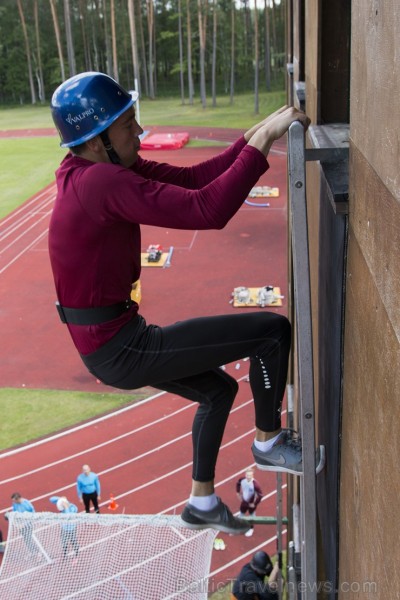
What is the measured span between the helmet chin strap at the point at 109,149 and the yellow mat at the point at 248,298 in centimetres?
1706

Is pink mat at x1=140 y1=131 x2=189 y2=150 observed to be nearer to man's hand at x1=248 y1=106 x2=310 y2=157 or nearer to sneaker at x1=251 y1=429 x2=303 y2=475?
sneaker at x1=251 y1=429 x2=303 y2=475

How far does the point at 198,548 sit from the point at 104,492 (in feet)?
16.6

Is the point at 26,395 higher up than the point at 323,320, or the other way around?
the point at 323,320

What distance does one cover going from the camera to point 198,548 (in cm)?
834

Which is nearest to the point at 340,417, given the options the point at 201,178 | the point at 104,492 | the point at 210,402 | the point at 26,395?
the point at 210,402

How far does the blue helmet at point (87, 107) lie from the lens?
3340 mm

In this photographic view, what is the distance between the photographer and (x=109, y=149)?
3.41m

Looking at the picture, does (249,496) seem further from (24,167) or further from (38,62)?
(38,62)

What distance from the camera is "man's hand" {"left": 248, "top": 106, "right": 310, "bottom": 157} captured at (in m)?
3.09

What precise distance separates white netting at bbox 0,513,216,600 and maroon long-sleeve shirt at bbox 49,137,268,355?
4760 millimetres

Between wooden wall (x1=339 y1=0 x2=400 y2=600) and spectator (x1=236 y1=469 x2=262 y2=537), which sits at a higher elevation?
wooden wall (x1=339 y1=0 x2=400 y2=600)

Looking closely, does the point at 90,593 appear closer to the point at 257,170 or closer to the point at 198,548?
the point at 198,548

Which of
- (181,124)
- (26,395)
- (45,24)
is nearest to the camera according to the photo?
(26,395)

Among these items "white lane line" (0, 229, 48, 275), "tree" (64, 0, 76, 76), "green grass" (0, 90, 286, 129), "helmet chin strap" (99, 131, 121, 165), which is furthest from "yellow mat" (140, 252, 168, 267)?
"green grass" (0, 90, 286, 129)
